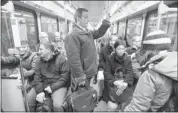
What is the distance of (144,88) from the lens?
867 mm

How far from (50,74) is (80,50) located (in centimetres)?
67

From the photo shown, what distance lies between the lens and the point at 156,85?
0.82 m

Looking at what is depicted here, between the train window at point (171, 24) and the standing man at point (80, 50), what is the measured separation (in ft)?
6.01

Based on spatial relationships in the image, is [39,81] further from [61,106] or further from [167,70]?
[167,70]

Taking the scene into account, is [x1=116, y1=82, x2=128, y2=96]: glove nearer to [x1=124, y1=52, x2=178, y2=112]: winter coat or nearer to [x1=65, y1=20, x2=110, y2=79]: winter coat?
[x1=65, y1=20, x2=110, y2=79]: winter coat

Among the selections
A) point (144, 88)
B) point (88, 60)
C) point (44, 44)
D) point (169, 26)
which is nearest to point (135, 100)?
Answer: point (144, 88)

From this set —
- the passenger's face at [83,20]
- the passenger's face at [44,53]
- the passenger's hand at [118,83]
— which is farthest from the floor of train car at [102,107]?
the passenger's face at [83,20]

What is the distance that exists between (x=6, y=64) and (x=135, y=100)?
2316mm

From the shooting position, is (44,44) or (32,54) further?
(32,54)

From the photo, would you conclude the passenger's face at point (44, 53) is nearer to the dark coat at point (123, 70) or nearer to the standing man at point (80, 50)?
the standing man at point (80, 50)

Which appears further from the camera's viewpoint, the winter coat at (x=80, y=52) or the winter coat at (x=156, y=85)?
the winter coat at (x=80, y=52)

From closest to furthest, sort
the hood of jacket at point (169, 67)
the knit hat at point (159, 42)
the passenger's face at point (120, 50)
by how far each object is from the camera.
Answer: the hood of jacket at point (169, 67) → the knit hat at point (159, 42) → the passenger's face at point (120, 50)

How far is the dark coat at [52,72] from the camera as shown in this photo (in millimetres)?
1801

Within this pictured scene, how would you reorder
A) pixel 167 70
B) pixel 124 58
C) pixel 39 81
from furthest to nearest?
pixel 39 81 → pixel 124 58 → pixel 167 70
